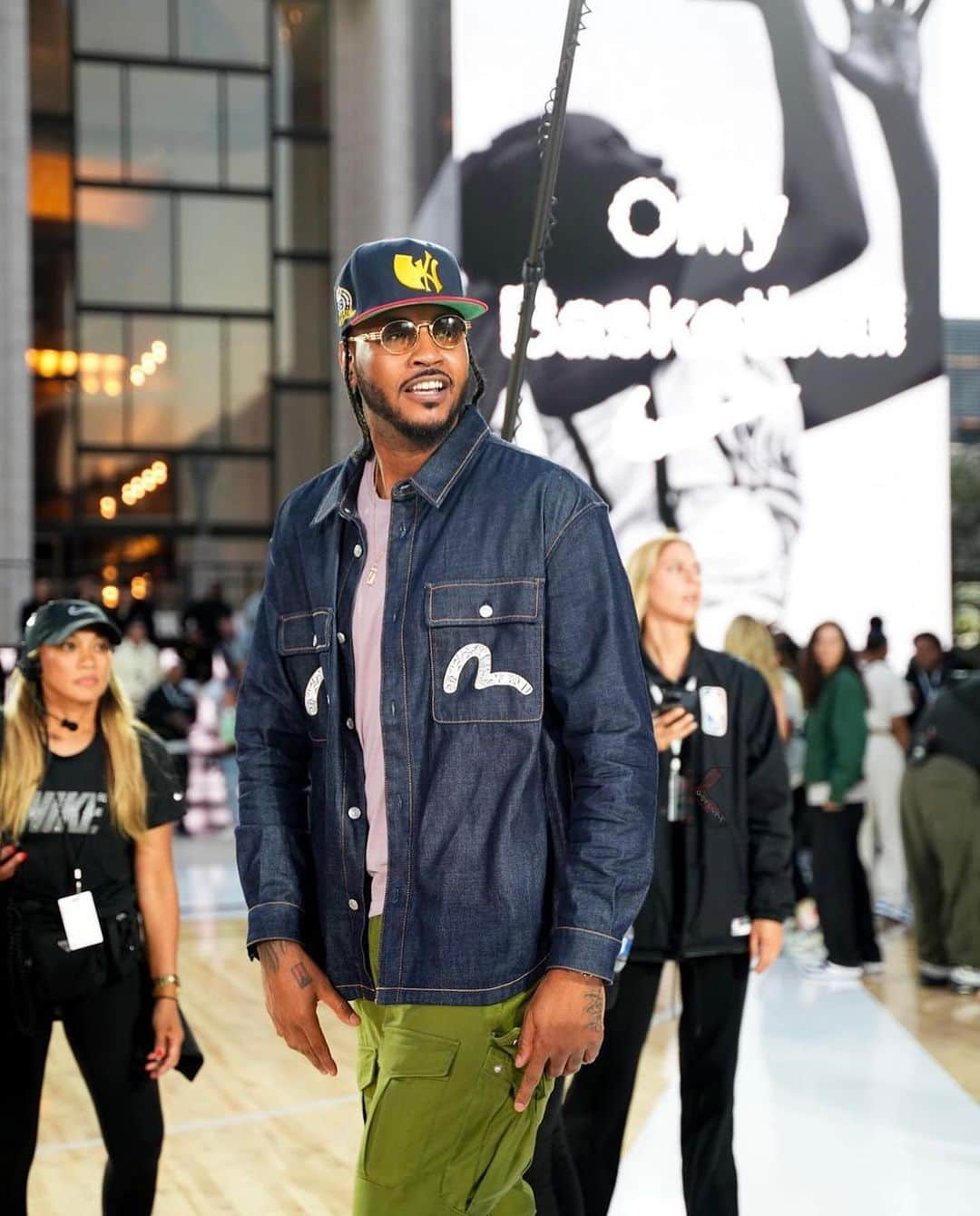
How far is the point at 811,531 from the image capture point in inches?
610

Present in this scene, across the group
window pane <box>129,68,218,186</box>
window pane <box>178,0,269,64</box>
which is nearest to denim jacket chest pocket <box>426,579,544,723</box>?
window pane <box>129,68,218,186</box>

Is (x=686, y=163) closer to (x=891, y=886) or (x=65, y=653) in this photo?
(x=891, y=886)

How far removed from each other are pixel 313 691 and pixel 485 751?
306mm

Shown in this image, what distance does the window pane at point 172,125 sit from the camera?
2666 cm

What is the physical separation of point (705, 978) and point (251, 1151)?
204 cm

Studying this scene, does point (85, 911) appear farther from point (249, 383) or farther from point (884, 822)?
point (249, 383)

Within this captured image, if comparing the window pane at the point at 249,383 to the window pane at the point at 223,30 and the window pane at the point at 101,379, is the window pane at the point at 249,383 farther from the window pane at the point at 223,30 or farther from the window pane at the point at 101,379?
the window pane at the point at 223,30

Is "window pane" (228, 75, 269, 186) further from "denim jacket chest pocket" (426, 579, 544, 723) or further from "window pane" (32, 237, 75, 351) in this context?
"denim jacket chest pocket" (426, 579, 544, 723)

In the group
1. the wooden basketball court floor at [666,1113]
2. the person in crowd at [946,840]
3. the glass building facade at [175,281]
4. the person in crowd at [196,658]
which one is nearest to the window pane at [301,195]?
the glass building facade at [175,281]

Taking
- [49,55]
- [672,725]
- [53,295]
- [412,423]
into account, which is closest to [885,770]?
[672,725]

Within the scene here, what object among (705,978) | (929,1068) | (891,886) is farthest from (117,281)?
(705,978)

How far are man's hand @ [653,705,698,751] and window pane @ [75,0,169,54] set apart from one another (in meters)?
24.6

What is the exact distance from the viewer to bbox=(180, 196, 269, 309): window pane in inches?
1061

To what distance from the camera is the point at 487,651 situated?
228cm
